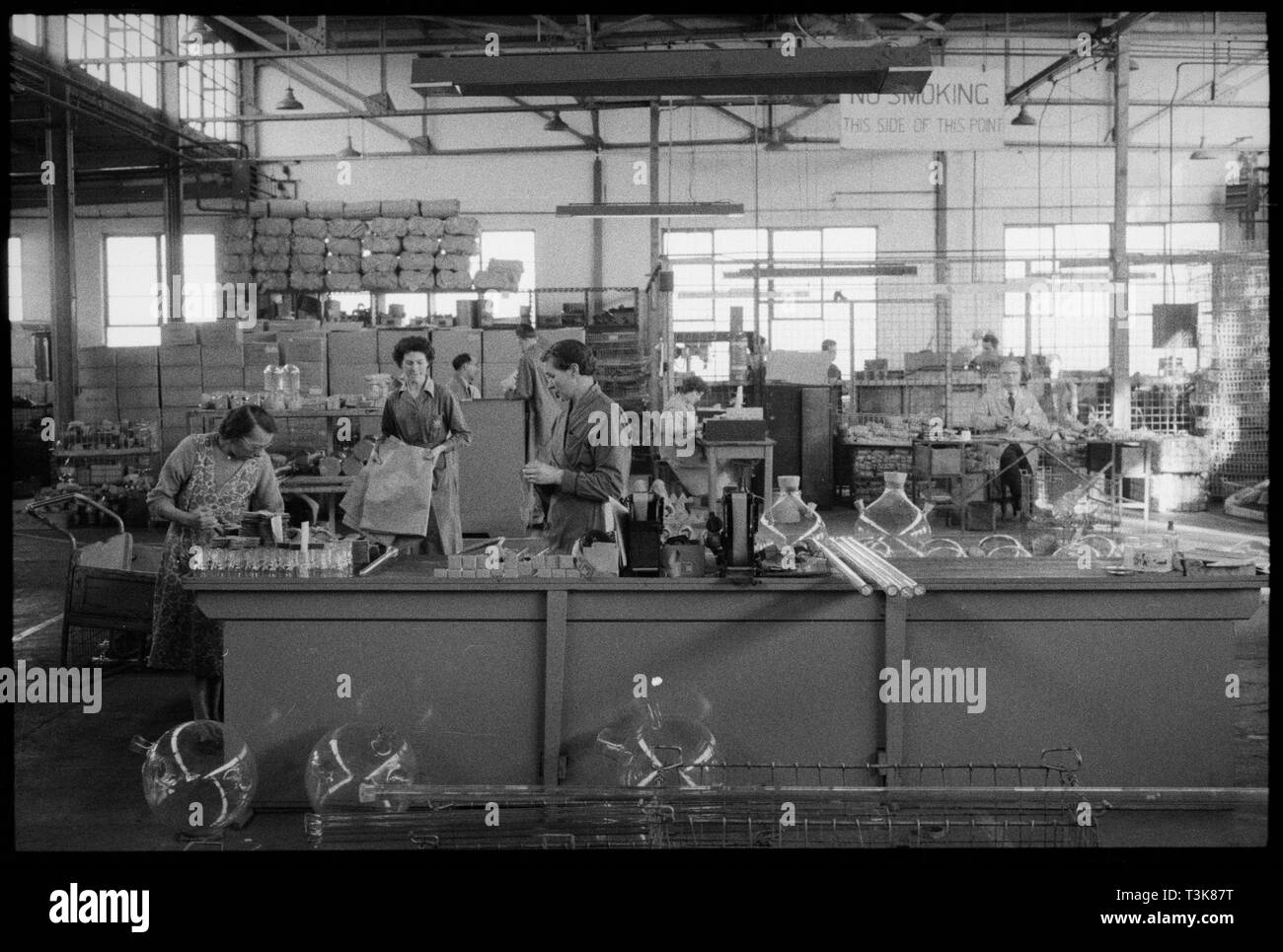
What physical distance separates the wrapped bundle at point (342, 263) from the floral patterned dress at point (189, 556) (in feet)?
35.5

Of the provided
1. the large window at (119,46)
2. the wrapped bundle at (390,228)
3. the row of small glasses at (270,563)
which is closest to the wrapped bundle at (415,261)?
the wrapped bundle at (390,228)

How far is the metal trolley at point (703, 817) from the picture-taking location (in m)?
3.67

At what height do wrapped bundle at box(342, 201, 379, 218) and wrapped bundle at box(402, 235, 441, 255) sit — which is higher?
wrapped bundle at box(342, 201, 379, 218)

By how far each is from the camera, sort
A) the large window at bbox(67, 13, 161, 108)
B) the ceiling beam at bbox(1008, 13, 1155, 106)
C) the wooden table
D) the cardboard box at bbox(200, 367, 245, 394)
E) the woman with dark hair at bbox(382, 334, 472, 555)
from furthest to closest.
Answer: the large window at bbox(67, 13, 161, 108), the cardboard box at bbox(200, 367, 245, 394), the ceiling beam at bbox(1008, 13, 1155, 106), the wooden table, the woman with dark hair at bbox(382, 334, 472, 555)

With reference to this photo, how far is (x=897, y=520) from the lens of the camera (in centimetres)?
605

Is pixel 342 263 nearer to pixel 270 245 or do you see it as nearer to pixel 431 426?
pixel 270 245

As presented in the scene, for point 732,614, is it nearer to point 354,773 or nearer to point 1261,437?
point 354,773

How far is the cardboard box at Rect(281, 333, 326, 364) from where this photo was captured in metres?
13.3

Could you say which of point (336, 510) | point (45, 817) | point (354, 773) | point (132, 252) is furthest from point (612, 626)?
point (132, 252)

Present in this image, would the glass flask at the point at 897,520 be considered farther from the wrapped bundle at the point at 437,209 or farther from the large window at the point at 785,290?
the large window at the point at 785,290

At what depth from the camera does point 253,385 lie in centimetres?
1349

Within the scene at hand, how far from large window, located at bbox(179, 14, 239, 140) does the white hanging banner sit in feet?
42.1

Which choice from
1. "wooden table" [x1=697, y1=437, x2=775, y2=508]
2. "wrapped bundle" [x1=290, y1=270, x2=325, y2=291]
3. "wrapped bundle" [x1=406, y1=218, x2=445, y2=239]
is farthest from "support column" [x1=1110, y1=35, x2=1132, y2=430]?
"wrapped bundle" [x1=290, y1=270, x2=325, y2=291]

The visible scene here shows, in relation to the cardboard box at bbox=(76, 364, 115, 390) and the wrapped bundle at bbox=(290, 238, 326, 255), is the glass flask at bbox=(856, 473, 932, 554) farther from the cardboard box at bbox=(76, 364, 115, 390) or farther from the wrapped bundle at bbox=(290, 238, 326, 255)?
the wrapped bundle at bbox=(290, 238, 326, 255)
